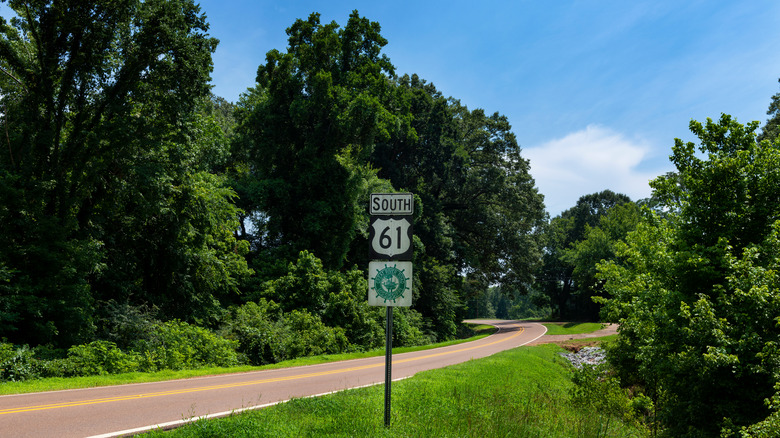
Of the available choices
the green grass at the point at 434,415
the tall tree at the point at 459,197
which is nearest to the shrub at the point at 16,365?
the green grass at the point at 434,415

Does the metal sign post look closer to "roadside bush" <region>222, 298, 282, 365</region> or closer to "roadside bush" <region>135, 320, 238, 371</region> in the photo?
"roadside bush" <region>135, 320, 238, 371</region>

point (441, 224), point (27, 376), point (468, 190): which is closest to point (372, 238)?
point (27, 376)

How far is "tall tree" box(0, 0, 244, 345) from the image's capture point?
1480cm

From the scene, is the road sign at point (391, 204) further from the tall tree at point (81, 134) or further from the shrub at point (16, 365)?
the tall tree at point (81, 134)

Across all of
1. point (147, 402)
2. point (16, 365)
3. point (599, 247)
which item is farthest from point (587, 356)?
point (599, 247)

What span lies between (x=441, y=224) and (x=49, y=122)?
2908cm

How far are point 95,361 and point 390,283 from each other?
11492mm

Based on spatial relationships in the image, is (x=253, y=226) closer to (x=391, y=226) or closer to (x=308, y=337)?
(x=308, y=337)

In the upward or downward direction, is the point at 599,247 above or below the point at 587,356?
above

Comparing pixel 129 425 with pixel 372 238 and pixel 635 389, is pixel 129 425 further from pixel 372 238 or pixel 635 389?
pixel 635 389

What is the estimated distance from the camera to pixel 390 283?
6.18m

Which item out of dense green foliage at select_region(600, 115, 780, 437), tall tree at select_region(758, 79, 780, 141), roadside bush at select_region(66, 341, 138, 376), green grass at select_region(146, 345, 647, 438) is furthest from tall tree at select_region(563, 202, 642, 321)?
roadside bush at select_region(66, 341, 138, 376)

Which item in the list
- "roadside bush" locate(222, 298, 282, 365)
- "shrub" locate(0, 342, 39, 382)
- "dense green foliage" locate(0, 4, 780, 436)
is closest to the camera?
"dense green foliage" locate(0, 4, 780, 436)

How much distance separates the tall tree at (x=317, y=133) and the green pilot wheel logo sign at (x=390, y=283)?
2235 centimetres
